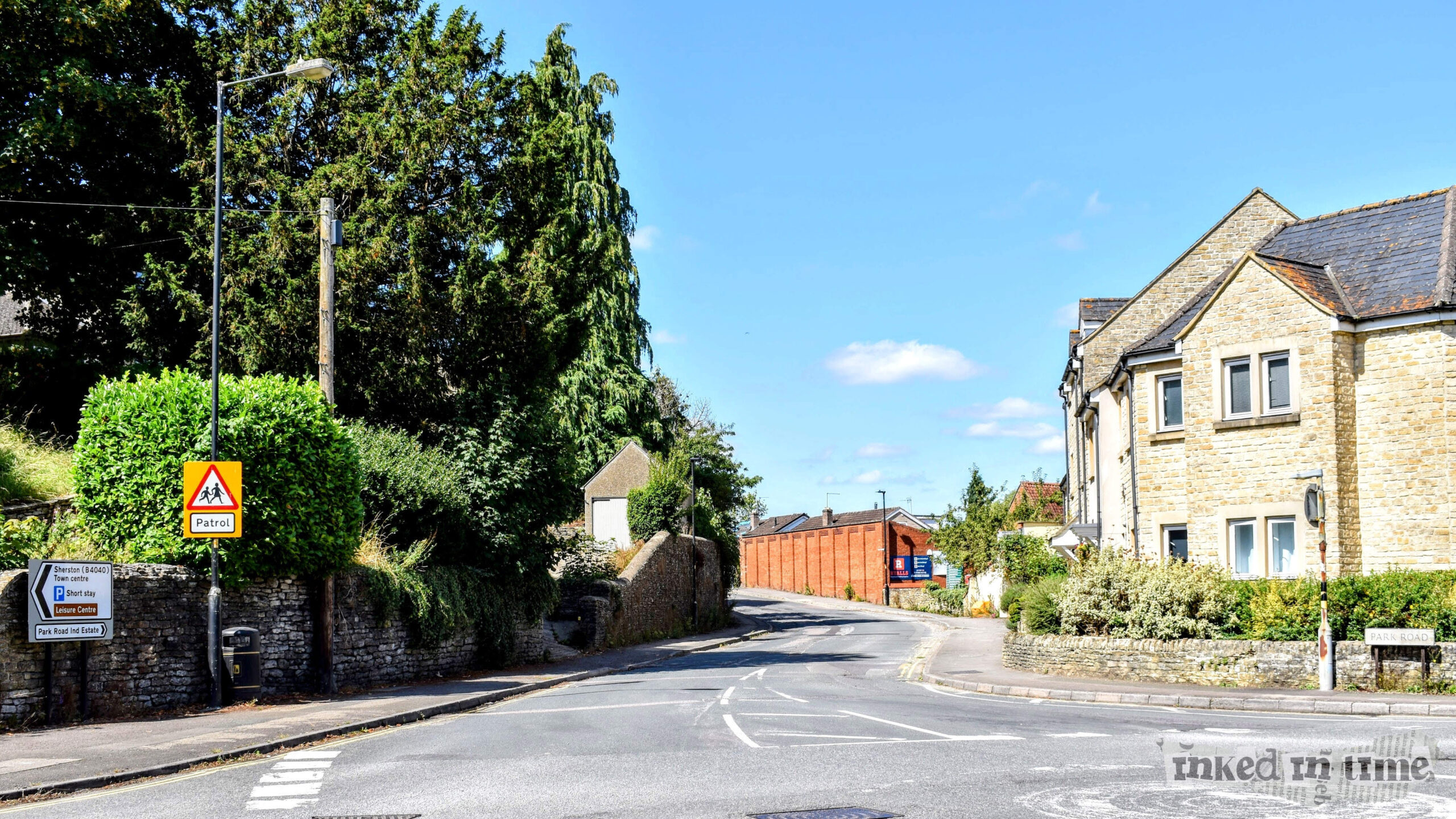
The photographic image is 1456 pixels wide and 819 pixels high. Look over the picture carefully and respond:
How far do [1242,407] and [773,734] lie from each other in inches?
616

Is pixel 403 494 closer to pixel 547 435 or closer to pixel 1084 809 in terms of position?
pixel 547 435

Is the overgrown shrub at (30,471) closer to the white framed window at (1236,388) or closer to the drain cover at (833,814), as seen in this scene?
the drain cover at (833,814)

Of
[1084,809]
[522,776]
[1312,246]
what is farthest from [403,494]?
[1312,246]

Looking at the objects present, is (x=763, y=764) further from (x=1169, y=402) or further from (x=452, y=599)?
(x=1169, y=402)

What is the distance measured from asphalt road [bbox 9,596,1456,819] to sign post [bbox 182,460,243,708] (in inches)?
149

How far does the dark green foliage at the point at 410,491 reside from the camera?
22812mm

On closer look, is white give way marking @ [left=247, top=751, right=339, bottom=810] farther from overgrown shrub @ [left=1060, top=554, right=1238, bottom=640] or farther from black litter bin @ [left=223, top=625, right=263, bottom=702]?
overgrown shrub @ [left=1060, top=554, right=1238, bottom=640]

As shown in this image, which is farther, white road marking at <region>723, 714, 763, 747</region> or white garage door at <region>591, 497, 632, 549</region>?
white garage door at <region>591, 497, 632, 549</region>

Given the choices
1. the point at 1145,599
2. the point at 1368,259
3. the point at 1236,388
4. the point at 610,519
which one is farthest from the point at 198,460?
the point at 610,519

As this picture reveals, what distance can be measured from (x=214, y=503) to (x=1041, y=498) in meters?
55.8

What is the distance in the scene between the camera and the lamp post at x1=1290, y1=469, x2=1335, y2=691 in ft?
63.4

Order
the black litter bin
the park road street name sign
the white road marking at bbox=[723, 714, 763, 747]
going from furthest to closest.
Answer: the black litter bin, the park road street name sign, the white road marking at bbox=[723, 714, 763, 747]

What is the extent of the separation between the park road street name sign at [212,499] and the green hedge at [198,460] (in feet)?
3.21

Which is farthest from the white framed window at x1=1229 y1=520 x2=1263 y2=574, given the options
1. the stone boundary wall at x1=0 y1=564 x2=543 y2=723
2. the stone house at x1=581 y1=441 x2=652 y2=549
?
the stone house at x1=581 y1=441 x2=652 y2=549
